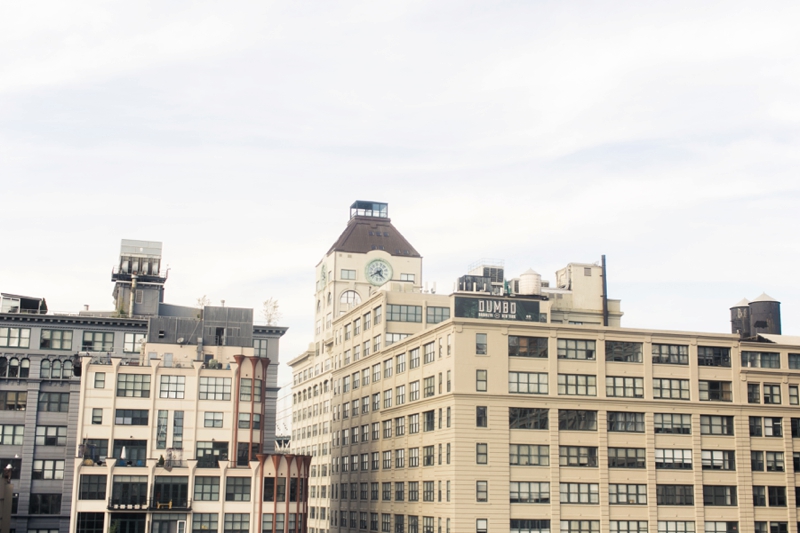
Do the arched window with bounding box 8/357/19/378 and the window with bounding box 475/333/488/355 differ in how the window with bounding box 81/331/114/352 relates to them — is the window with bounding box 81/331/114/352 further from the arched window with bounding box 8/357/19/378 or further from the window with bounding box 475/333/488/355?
the window with bounding box 475/333/488/355

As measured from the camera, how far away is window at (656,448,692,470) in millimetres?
102950

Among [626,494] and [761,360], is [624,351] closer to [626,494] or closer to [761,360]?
[626,494]

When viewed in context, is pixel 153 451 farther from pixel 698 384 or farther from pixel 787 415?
pixel 787 415

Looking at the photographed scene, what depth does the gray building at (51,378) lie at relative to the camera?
113312 mm

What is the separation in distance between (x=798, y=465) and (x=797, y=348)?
1373 centimetres

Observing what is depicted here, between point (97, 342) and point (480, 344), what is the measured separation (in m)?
51.2

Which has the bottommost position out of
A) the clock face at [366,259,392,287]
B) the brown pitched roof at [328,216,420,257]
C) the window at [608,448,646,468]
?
the window at [608,448,646,468]

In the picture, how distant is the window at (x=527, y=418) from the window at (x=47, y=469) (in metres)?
54.7

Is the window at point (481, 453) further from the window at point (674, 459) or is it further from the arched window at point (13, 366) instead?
the arched window at point (13, 366)

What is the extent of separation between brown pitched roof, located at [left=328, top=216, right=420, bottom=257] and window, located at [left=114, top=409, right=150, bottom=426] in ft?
218

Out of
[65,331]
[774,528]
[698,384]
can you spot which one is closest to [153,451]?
[65,331]

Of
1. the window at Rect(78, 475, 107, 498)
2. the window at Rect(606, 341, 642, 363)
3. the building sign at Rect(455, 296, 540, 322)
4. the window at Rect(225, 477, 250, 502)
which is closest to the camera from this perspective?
the window at Rect(78, 475, 107, 498)

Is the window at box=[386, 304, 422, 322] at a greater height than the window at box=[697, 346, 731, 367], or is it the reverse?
the window at box=[386, 304, 422, 322]

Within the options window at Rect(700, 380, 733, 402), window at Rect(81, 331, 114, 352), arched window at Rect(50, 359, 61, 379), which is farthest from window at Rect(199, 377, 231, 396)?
window at Rect(700, 380, 733, 402)
